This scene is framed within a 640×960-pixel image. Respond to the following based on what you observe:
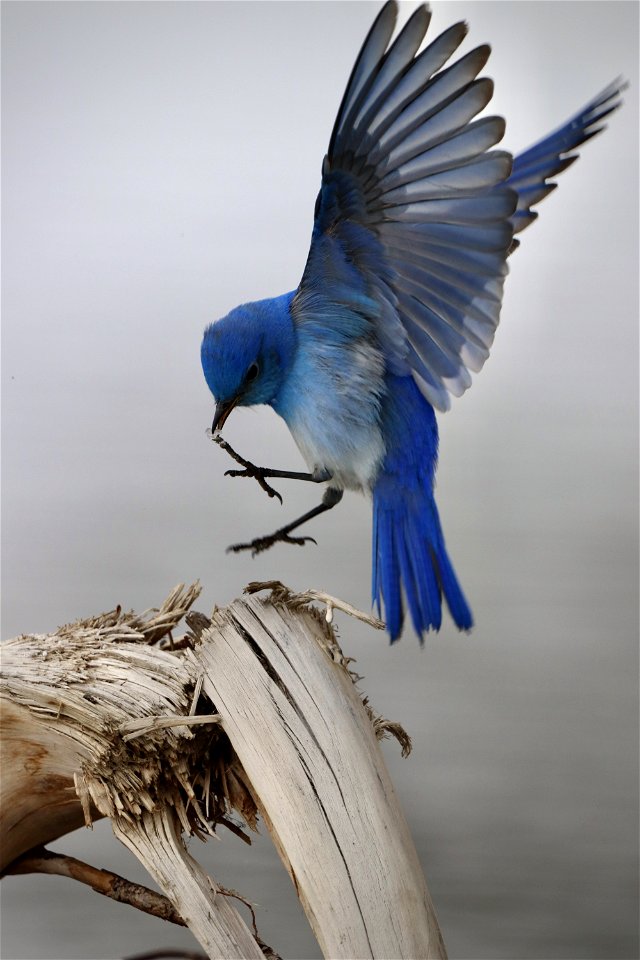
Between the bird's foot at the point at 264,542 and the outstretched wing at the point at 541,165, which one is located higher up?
the outstretched wing at the point at 541,165

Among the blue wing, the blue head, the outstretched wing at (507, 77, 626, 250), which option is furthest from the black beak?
the outstretched wing at (507, 77, 626, 250)

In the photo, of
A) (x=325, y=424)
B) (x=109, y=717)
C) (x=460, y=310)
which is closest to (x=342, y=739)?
(x=109, y=717)

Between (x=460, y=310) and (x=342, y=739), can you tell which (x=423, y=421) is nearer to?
(x=460, y=310)

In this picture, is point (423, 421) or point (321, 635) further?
point (423, 421)

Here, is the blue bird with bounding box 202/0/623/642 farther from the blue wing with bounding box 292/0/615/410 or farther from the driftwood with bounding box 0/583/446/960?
the driftwood with bounding box 0/583/446/960

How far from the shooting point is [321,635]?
2.84 ft

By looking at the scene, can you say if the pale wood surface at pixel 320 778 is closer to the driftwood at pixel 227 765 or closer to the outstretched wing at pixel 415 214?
the driftwood at pixel 227 765

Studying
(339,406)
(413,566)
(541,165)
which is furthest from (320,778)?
(541,165)

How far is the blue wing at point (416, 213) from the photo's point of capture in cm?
81

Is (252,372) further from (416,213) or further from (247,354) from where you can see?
(416,213)

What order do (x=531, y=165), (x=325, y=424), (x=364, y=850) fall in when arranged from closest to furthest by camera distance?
(x=364, y=850) → (x=325, y=424) → (x=531, y=165)

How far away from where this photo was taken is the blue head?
0.95 meters

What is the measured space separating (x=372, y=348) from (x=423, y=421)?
4.1 inches

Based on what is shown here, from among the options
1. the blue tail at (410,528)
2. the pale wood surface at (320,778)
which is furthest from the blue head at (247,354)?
the pale wood surface at (320,778)
